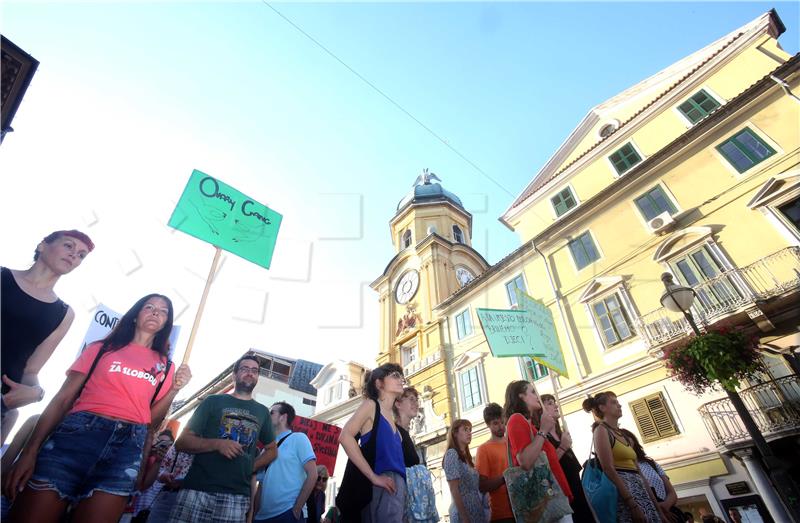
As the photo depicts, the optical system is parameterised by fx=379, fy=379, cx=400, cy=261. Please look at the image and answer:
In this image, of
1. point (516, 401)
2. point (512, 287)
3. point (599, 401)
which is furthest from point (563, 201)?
point (516, 401)

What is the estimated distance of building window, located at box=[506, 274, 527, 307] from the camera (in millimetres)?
17630

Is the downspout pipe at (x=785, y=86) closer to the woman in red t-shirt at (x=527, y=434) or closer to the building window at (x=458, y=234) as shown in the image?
the woman in red t-shirt at (x=527, y=434)

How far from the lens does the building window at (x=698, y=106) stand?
1454 cm

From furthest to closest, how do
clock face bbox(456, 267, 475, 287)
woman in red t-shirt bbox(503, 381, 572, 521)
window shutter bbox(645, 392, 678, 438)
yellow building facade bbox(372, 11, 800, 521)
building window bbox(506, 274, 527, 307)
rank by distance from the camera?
clock face bbox(456, 267, 475, 287)
building window bbox(506, 274, 527, 307)
window shutter bbox(645, 392, 678, 438)
yellow building facade bbox(372, 11, 800, 521)
woman in red t-shirt bbox(503, 381, 572, 521)

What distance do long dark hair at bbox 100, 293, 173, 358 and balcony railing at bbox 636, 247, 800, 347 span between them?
495 inches

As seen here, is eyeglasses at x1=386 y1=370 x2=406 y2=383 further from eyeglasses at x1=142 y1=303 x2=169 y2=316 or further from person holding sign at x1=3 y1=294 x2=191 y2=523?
eyeglasses at x1=142 y1=303 x2=169 y2=316

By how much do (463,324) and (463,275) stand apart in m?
5.61

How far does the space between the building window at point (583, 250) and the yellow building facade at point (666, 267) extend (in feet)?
0.18

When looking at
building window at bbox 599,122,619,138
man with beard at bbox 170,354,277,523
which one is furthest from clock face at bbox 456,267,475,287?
man with beard at bbox 170,354,277,523

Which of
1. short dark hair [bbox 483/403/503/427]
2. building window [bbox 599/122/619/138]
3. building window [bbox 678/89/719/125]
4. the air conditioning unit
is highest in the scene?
building window [bbox 599/122/619/138]

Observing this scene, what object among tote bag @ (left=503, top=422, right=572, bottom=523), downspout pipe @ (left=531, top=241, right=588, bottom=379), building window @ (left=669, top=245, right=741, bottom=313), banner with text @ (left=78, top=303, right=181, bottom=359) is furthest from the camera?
downspout pipe @ (left=531, top=241, right=588, bottom=379)

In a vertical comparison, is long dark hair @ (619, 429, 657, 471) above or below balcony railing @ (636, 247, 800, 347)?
below

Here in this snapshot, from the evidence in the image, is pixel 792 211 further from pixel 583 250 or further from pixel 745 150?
pixel 583 250

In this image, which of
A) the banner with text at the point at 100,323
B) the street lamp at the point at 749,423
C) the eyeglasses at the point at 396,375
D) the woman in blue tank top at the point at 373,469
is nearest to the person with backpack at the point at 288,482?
the woman in blue tank top at the point at 373,469
